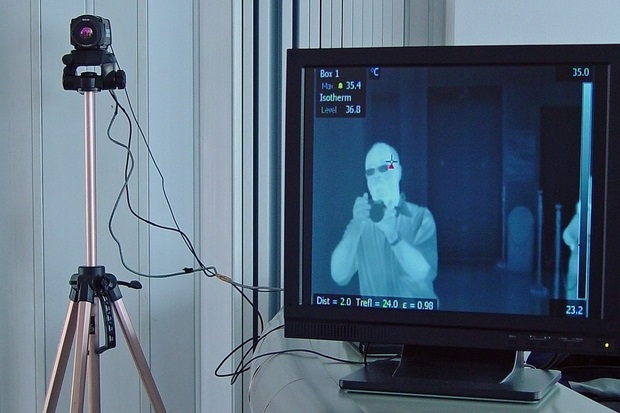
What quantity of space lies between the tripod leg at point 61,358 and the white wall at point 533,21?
50.9 inches

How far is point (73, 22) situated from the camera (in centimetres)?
196

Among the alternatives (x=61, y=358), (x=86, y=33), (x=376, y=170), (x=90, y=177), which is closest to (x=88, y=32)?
(x=86, y=33)

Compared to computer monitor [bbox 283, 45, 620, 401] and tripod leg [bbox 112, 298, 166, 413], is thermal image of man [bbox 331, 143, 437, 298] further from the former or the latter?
tripod leg [bbox 112, 298, 166, 413]

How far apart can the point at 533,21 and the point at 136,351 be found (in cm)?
144

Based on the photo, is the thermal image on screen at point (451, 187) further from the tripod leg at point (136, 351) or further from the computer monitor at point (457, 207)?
the tripod leg at point (136, 351)

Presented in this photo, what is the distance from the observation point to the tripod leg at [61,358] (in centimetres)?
195

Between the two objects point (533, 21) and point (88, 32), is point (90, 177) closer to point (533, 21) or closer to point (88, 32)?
point (88, 32)

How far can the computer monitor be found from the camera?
933 millimetres

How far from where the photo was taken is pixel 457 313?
967mm

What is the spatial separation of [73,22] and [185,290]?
0.88 m

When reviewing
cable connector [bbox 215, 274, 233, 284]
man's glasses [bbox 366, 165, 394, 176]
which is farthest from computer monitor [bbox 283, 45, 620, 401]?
cable connector [bbox 215, 274, 233, 284]

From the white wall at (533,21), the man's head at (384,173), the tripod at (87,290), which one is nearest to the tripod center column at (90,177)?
the tripod at (87,290)

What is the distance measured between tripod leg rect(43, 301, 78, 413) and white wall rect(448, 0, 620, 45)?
4.24 ft

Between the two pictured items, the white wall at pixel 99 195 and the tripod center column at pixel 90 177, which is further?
the white wall at pixel 99 195
